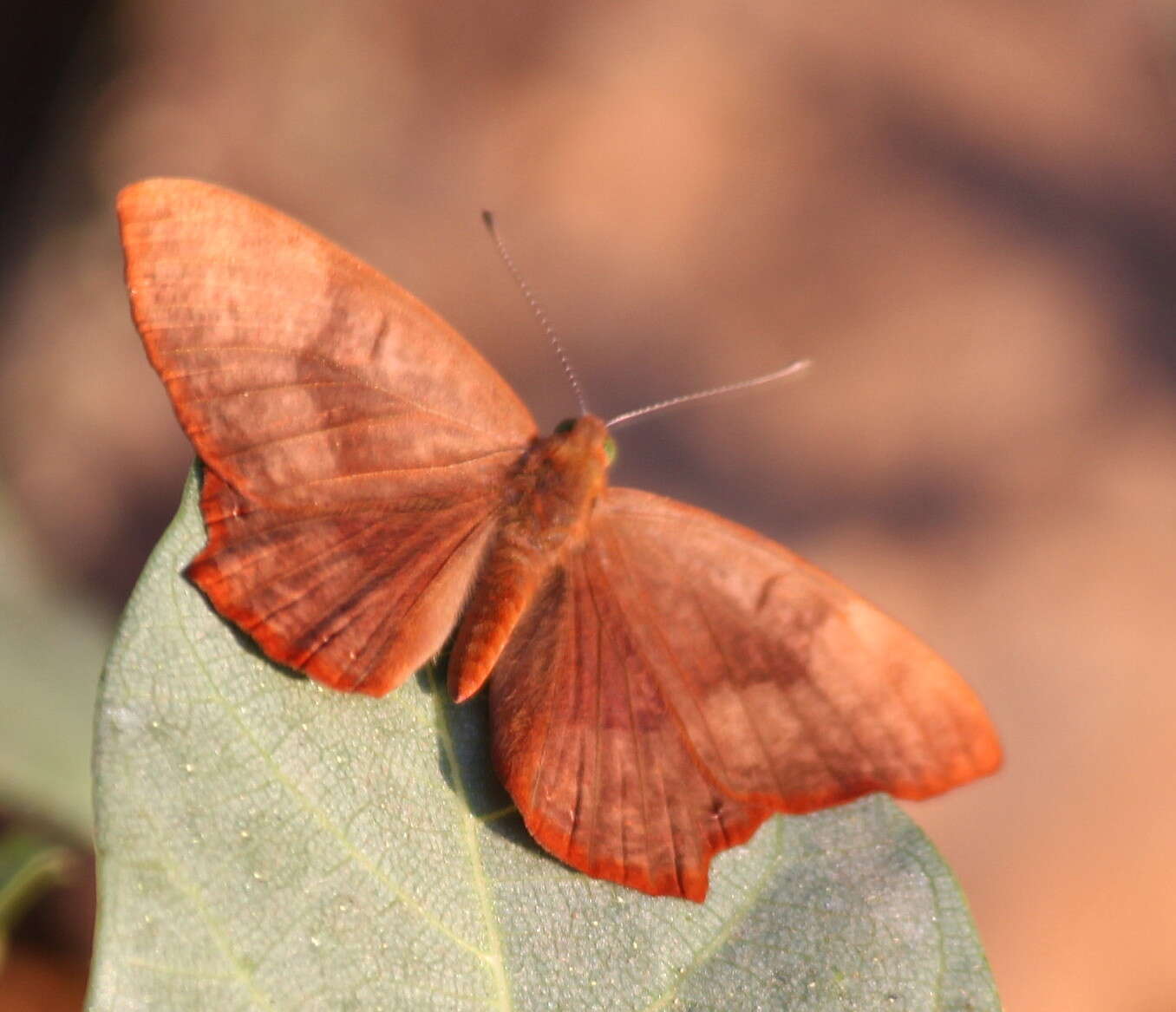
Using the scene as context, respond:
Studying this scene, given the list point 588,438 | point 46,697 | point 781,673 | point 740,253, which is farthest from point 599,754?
point 740,253

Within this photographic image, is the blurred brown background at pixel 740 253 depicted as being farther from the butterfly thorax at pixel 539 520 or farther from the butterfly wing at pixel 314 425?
the butterfly wing at pixel 314 425

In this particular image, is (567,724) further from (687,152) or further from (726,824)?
(687,152)

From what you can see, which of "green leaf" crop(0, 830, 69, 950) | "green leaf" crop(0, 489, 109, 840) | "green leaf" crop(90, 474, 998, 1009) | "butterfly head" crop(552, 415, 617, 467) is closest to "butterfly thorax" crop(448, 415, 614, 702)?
"butterfly head" crop(552, 415, 617, 467)

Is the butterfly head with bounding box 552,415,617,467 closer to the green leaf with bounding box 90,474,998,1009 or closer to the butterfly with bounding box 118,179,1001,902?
the butterfly with bounding box 118,179,1001,902

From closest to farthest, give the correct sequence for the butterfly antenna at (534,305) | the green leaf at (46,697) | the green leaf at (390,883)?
1. the green leaf at (390,883)
2. the butterfly antenna at (534,305)
3. the green leaf at (46,697)

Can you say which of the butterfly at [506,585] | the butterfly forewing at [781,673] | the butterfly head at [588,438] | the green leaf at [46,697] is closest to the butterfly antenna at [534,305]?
the butterfly head at [588,438]

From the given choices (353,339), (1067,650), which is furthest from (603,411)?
(353,339)
